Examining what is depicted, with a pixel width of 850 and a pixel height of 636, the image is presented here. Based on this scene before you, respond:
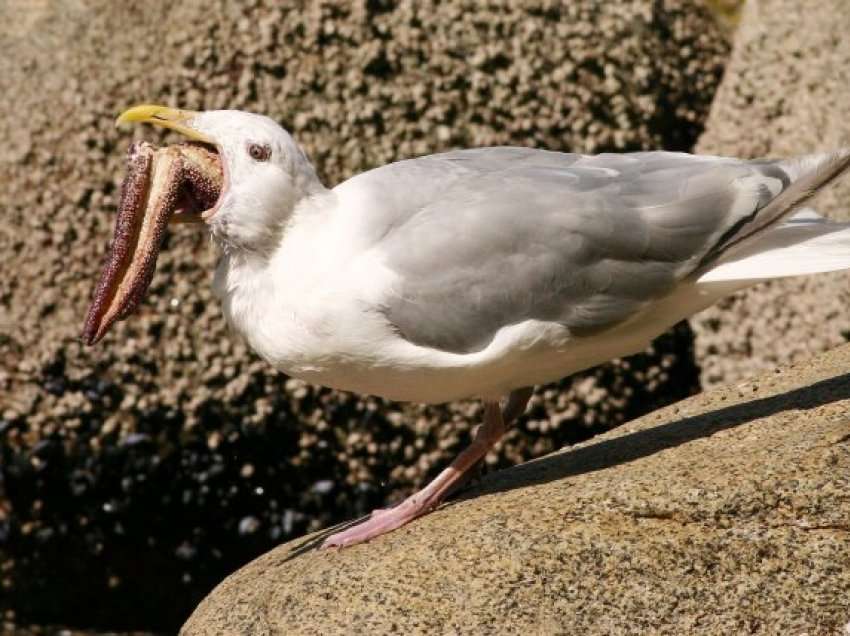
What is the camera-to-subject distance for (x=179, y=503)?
20.2 feet

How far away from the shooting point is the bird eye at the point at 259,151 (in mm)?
4191

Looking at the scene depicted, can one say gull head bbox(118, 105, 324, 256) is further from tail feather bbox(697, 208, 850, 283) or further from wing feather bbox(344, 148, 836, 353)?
tail feather bbox(697, 208, 850, 283)

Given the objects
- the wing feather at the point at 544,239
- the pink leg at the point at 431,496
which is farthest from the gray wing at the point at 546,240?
the pink leg at the point at 431,496

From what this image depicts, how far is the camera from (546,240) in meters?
4.20

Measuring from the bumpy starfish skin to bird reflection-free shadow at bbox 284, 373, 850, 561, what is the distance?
35.9 inches

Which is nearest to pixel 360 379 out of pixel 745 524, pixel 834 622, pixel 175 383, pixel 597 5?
pixel 745 524

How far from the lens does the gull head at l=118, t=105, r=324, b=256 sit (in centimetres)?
419

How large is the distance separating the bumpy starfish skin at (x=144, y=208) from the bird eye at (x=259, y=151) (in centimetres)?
12

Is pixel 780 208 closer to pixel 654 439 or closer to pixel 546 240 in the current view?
pixel 546 240

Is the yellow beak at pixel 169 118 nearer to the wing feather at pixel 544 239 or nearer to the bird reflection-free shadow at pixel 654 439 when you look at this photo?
the wing feather at pixel 544 239

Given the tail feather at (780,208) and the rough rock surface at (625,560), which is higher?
the tail feather at (780,208)

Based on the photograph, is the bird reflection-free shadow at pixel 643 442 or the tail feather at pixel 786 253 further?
the bird reflection-free shadow at pixel 643 442

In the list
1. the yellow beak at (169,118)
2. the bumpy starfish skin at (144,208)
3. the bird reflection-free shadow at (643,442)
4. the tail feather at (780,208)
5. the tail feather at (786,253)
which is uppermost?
the yellow beak at (169,118)

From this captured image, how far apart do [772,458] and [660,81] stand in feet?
9.78
